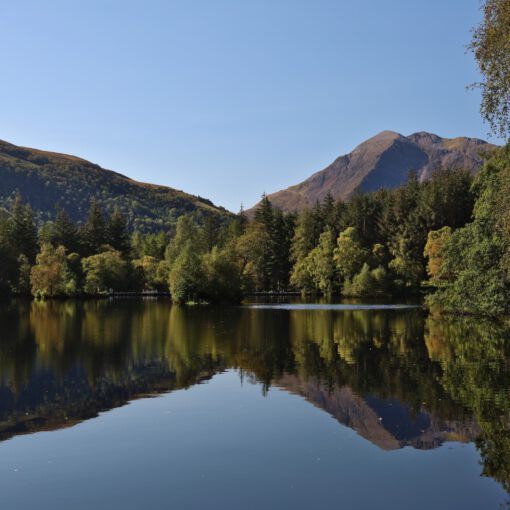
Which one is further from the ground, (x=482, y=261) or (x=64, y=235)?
(x=64, y=235)

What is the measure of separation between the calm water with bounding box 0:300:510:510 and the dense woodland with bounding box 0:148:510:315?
53.7m

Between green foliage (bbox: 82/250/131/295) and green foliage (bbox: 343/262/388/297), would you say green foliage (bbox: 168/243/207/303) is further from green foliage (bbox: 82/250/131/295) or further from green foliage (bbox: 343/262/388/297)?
green foliage (bbox: 343/262/388/297)

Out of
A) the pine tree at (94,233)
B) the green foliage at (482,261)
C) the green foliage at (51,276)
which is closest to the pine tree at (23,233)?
the pine tree at (94,233)

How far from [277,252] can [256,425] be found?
110995 millimetres

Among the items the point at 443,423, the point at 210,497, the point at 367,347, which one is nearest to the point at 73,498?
the point at 210,497

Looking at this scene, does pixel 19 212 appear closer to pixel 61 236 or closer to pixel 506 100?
pixel 61 236

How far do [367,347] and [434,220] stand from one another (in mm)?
78157

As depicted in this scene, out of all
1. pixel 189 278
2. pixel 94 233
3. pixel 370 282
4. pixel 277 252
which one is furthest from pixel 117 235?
pixel 370 282

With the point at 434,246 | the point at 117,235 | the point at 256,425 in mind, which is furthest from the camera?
the point at 117,235

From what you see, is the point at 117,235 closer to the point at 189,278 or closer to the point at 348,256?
the point at 348,256

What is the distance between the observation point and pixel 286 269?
131500mm

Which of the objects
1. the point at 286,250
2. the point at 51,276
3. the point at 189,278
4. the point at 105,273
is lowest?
the point at 189,278

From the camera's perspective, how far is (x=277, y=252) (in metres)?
130

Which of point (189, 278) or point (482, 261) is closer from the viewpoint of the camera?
point (482, 261)
